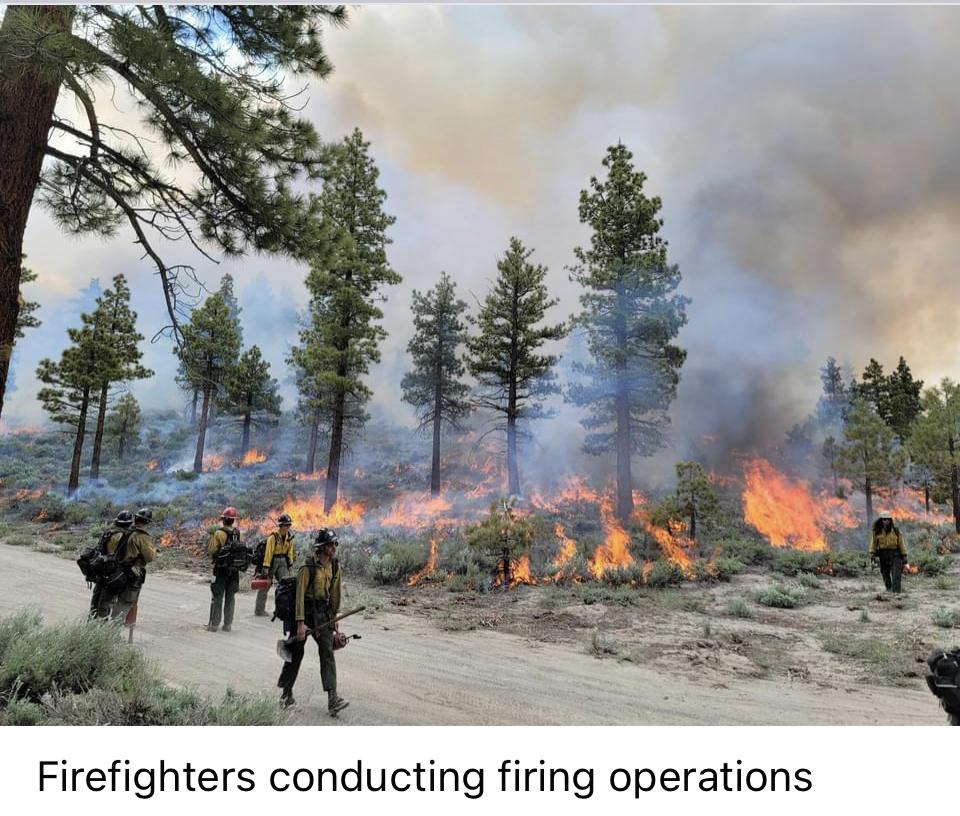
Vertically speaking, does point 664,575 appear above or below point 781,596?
above

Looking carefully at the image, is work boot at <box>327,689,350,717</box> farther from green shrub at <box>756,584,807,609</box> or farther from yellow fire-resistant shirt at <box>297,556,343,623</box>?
green shrub at <box>756,584,807,609</box>

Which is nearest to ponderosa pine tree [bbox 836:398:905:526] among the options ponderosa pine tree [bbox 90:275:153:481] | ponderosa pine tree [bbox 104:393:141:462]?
ponderosa pine tree [bbox 90:275:153:481]

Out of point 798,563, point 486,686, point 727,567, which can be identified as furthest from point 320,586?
point 798,563

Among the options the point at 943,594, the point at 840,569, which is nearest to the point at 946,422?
the point at 840,569

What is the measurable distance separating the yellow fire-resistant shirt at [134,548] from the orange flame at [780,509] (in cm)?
2098

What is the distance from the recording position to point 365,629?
978 centimetres

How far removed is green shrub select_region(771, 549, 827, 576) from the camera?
16078 millimetres

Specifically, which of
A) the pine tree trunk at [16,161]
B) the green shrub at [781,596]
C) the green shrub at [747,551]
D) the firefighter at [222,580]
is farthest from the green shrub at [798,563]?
the pine tree trunk at [16,161]

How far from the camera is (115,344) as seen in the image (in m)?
30.5

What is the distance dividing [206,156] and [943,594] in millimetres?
17863

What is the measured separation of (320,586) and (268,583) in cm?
448

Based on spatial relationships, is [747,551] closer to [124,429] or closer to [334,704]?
[334,704]

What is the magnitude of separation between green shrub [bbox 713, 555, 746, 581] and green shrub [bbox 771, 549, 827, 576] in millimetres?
1359
